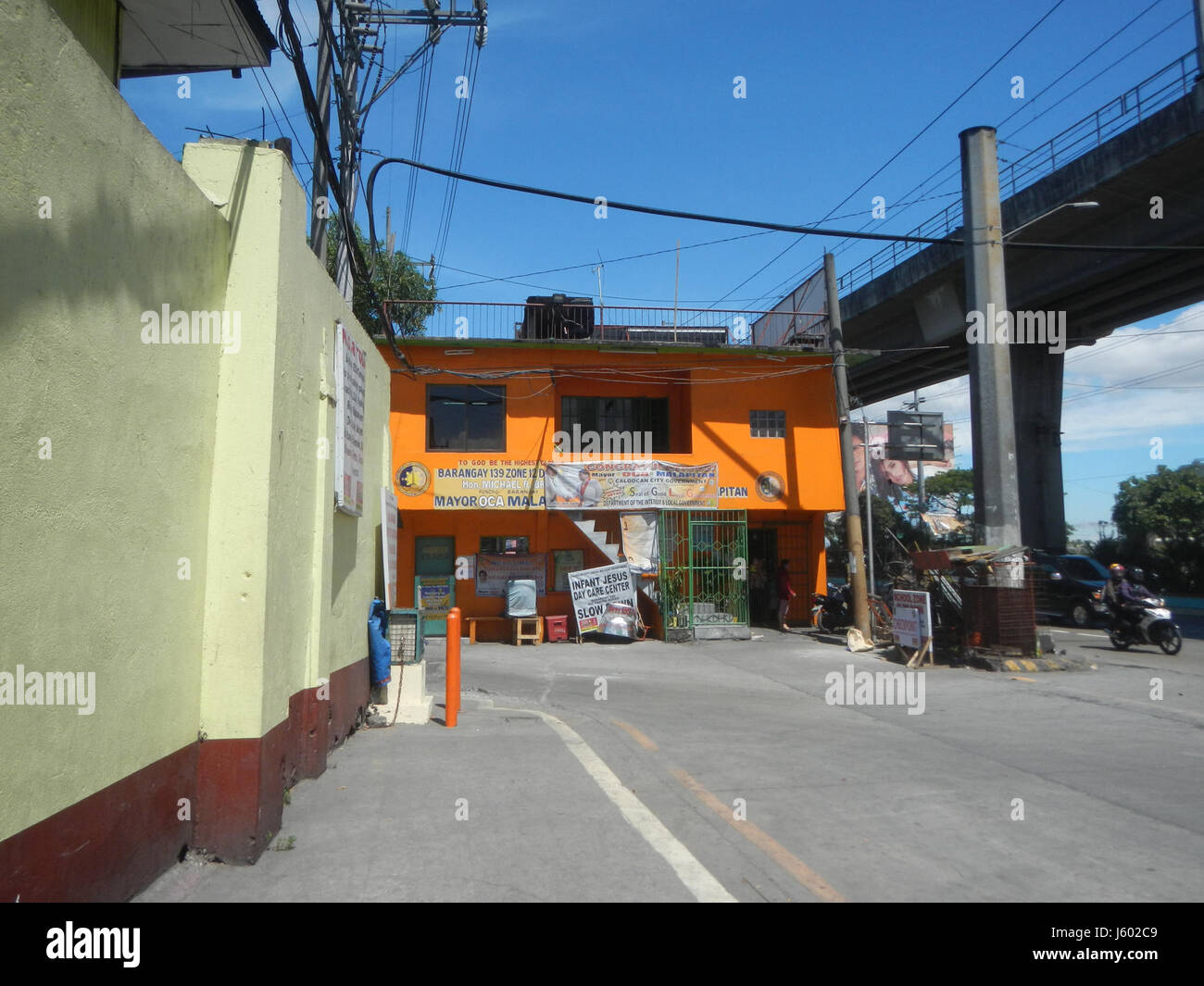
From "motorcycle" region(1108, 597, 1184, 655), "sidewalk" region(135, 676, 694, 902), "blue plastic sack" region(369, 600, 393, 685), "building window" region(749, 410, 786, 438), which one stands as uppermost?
"building window" region(749, 410, 786, 438)

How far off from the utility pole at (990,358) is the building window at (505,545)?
968 centimetres

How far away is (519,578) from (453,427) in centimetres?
380

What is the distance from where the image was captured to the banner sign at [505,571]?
2036 cm

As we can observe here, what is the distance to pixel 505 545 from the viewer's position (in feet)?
67.7

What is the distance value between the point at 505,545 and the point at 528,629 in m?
2.14

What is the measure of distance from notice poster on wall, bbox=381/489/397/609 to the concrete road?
64.6 inches

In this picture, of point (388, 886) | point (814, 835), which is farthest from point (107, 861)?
point (814, 835)

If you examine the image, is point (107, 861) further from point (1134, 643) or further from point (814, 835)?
point (1134, 643)

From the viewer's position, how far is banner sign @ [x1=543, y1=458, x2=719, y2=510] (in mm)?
19734

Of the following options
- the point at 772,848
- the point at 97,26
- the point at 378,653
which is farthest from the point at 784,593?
the point at 97,26

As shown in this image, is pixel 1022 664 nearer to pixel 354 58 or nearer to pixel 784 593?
pixel 784 593

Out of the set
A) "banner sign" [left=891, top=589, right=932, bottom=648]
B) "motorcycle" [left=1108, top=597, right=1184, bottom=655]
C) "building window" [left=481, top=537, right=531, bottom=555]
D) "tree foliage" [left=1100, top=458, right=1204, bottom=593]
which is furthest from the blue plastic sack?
"tree foliage" [left=1100, top=458, right=1204, bottom=593]

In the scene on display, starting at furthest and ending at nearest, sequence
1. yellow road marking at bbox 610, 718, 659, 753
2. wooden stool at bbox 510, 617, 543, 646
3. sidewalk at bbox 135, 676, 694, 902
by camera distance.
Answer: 1. wooden stool at bbox 510, 617, 543, 646
2. yellow road marking at bbox 610, 718, 659, 753
3. sidewalk at bbox 135, 676, 694, 902

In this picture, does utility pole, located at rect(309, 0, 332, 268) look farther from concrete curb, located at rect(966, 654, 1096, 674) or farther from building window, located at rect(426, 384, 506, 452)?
concrete curb, located at rect(966, 654, 1096, 674)
